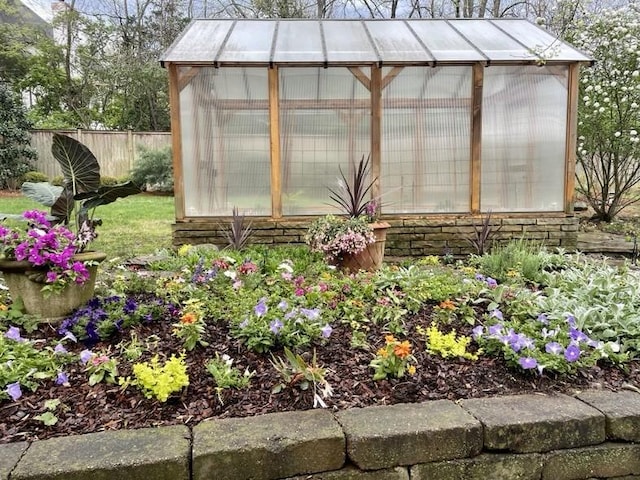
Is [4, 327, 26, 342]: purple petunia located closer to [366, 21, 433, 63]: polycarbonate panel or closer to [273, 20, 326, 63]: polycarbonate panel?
[273, 20, 326, 63]: polycarbonate panel

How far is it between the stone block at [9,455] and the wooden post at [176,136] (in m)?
3.68

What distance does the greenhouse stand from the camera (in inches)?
194

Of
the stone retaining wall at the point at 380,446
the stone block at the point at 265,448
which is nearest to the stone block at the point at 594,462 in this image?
the stone retaining wall at the point at 380,446

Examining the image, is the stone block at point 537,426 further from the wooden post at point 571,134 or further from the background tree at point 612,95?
the background tree at point 612,95

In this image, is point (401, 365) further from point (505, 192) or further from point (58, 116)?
point (58, 116)

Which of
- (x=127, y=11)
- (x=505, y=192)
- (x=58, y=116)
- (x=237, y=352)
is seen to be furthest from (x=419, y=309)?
(x=127, y=11)

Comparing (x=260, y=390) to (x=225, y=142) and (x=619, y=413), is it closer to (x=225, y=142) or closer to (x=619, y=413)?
(x=619, y=413)

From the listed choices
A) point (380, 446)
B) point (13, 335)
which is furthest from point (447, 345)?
point (13, 335)

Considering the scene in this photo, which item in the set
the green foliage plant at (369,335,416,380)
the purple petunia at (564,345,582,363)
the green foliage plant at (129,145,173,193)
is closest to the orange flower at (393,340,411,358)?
the green foliage plant at (369,335,416,380)

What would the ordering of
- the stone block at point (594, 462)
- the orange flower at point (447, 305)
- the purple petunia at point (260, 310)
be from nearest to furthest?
the stone block at point (594, 462)
the purple petunia at point (260, 310)
the orange flower at point (447, 305)

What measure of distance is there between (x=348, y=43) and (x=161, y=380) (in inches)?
174

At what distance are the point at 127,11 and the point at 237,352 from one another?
1783 centimetres

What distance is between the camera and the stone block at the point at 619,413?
5.42 ft

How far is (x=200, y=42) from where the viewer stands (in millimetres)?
5121
